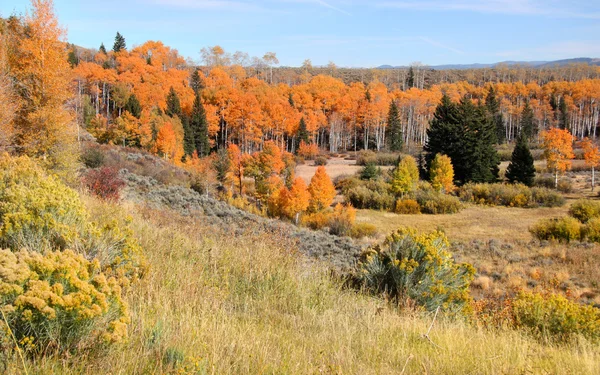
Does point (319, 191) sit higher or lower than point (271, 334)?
lower

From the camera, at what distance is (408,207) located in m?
45.1

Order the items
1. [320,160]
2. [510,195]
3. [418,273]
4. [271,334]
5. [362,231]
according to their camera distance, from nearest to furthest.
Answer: [271,334], [418,273], [362,231], [510,195], [320,160]

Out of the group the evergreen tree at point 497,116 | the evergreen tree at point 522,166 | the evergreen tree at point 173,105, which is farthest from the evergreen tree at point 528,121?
the evergreen tree at point 173,105

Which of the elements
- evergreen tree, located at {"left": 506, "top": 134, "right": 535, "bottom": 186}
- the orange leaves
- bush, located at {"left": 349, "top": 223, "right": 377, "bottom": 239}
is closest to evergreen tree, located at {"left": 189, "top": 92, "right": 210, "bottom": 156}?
bush, located at {"left": 349, "top": 223, "right": 377, "bottom": 239}

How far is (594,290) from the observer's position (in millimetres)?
18109

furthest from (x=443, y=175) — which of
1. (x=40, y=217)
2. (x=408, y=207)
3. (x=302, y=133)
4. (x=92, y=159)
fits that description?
(x=40, y=217)

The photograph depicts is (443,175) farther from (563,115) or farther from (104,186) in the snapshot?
(563,115)

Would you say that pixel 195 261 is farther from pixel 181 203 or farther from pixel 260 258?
pixel 181 203

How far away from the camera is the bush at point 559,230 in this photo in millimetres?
28938

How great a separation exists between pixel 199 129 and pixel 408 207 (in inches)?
1383

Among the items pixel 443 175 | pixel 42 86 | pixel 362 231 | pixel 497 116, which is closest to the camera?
pixel 42 86

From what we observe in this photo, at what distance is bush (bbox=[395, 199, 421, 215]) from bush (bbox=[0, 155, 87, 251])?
42.0 meters

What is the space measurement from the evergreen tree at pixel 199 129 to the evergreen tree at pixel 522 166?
140 feet

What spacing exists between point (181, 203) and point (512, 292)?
13.8 metres
